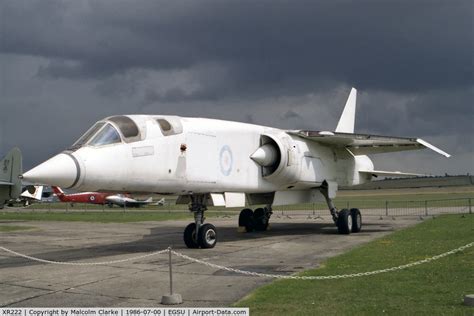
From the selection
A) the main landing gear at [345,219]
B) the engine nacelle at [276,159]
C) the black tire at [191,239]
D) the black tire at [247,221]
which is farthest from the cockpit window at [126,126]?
the black tire at [247,221]

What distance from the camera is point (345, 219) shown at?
1853 cm

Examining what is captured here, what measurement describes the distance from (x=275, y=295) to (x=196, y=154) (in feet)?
20.4

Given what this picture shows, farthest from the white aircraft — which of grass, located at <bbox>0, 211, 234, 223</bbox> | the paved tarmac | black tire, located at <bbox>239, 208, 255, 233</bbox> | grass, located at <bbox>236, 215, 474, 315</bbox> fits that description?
grass, located at <bbox>0, 211, 234, 223</bbox>

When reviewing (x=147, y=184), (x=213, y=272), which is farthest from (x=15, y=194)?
(x=213, y=272)

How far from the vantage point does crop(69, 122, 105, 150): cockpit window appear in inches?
428

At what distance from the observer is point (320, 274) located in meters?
9.38

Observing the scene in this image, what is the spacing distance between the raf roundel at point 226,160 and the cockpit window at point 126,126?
3.01 meters

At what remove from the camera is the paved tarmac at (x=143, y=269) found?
7641mm

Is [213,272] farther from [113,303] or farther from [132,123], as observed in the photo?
[132,123]

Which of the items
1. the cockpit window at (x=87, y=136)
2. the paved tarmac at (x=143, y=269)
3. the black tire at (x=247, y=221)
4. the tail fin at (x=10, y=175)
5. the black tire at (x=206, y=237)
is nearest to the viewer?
the paved tarmac at (x=143, y=269)

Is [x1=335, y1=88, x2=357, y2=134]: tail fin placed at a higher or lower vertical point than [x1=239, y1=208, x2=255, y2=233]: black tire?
higher

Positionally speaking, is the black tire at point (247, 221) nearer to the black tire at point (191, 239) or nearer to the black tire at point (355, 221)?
the black tire at point (355, 221)

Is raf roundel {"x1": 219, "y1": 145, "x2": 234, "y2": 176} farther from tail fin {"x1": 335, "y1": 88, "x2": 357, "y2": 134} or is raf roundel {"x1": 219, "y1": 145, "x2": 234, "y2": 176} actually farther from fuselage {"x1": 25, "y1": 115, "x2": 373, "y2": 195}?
tail fin {"x1": 335, "y1": 88, "x2": 357, "y2": 134}

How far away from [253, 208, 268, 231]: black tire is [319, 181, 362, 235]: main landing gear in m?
2.60
